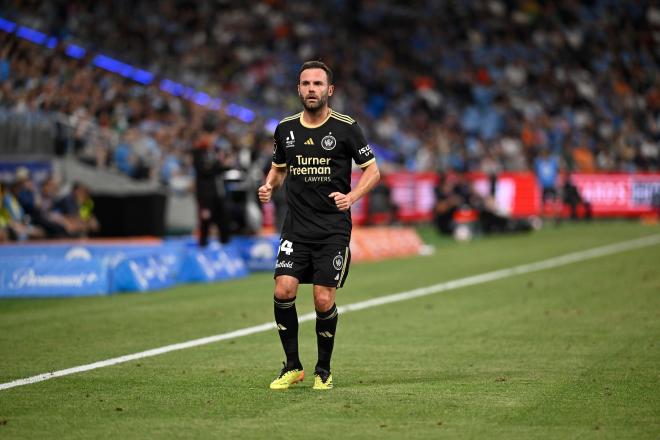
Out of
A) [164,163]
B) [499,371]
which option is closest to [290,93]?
[164,163]

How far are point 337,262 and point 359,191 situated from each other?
544 mm

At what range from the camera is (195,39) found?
1491 inches

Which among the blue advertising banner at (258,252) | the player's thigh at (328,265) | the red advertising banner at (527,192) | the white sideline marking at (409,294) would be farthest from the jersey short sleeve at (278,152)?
the red advertising banner at (527,192)

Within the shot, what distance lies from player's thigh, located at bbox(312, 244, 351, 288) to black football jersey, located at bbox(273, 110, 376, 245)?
65 millimetres

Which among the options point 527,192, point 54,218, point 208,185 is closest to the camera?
point 208,185

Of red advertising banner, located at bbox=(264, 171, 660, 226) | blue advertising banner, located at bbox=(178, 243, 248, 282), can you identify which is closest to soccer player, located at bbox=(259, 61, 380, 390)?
blue advertising banner, located at bbox=(178, 243, 248, 282)

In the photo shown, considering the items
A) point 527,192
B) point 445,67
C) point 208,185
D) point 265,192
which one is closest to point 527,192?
point 527,192

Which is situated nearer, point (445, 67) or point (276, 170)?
point (276, 170)

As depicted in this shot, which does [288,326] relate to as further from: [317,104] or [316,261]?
[317,104]

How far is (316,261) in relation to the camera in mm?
8594

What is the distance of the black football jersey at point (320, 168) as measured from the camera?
855cm

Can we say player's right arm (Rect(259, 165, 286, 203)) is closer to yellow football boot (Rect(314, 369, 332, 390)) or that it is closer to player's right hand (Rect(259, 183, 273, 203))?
player's right hand (Rect(259, 183, 273, 203))

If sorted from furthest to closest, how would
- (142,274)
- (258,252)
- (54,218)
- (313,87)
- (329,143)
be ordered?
(54,218), (258,252), (142,274), (329,143), (313,87)

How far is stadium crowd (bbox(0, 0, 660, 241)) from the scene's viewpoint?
37094 mm
